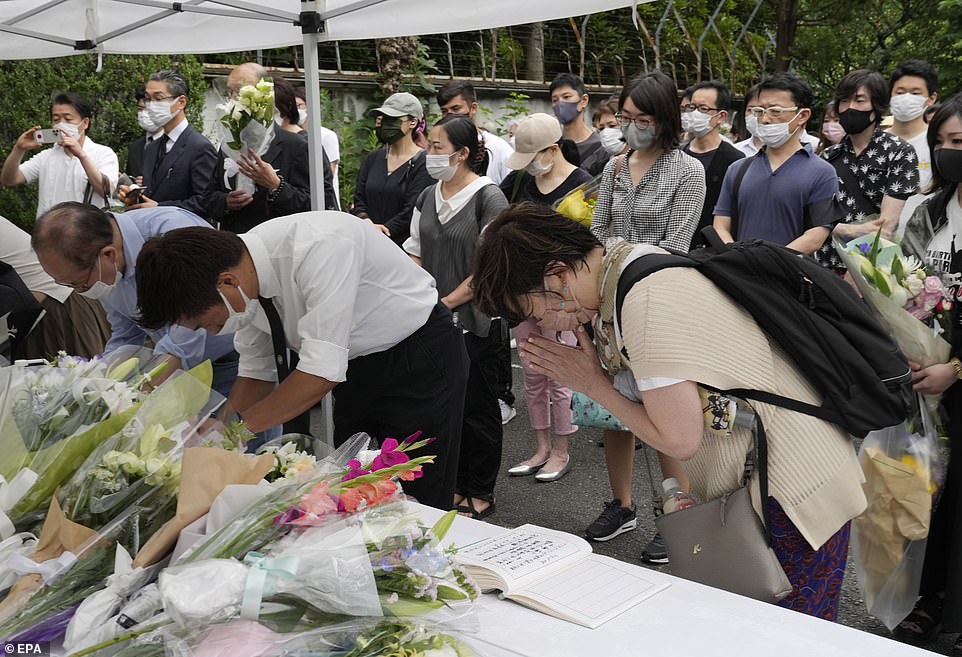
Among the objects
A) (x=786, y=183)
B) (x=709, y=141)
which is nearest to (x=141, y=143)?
(x=709, y=141)

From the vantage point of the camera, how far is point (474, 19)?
388 centimetres

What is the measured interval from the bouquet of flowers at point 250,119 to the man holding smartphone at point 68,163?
7.14 feet

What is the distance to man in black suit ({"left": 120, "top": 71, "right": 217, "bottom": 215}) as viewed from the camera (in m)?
5.41

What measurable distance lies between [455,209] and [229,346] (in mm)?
1541

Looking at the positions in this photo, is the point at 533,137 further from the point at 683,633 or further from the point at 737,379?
the point at 683,633

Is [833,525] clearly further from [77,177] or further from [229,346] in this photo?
[77,177]

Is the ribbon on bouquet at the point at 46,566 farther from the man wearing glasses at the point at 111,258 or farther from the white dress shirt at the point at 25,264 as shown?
the white dress shirt at the point at 25,264

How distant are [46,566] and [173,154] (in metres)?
4.33

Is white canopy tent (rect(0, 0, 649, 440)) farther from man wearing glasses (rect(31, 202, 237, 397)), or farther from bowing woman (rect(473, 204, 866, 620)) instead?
bowing woman (rect(473, 204, 866, 620))

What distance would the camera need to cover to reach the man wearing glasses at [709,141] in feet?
18.7

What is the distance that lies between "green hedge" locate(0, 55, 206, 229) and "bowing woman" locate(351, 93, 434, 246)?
152 inches

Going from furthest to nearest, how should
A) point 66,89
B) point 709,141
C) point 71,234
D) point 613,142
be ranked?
point 66,89 < point 613,142 < point 709,141 < point 71,234

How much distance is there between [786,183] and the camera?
4668 mm

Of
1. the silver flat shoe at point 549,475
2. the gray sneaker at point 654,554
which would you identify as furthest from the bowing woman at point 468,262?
the gray sneaker at point 654,554
